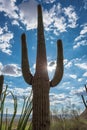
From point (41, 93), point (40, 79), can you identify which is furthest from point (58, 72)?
point (41, 93)

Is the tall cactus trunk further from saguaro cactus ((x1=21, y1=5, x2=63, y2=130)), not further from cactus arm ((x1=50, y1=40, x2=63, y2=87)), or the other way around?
cactus arm ((x1=50, y1=40, x2=63, y2=87))

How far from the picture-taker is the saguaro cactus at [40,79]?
6.75m

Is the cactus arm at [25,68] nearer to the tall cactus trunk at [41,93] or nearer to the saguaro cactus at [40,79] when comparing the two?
the saguaro cactus at [40,79]

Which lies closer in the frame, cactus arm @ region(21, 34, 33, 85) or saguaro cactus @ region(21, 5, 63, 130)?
saguaro cactus @ region(21, 5, 63, 130)

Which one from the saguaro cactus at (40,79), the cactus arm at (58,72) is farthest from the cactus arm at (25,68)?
the cactus arm at (58,72)

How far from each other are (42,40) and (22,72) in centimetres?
106

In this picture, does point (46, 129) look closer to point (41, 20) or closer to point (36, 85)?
point (36, 85)

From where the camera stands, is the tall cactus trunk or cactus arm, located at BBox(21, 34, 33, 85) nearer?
the tall cactus trunk

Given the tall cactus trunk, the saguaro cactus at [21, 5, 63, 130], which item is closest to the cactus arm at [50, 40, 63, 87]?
the saguaro cactus at [21, 5, 63, 130]

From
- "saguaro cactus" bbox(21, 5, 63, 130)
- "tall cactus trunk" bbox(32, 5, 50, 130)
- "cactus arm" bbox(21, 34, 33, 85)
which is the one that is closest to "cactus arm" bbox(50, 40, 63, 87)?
"saguaro cactus" bbox(21, 5, 63, 130)

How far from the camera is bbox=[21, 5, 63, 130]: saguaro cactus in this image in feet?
22.2

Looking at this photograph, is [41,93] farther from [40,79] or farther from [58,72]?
[58,72]

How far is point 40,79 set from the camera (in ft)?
23.2

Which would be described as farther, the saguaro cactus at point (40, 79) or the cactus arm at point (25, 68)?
the cactus arm at point (25, 68)
